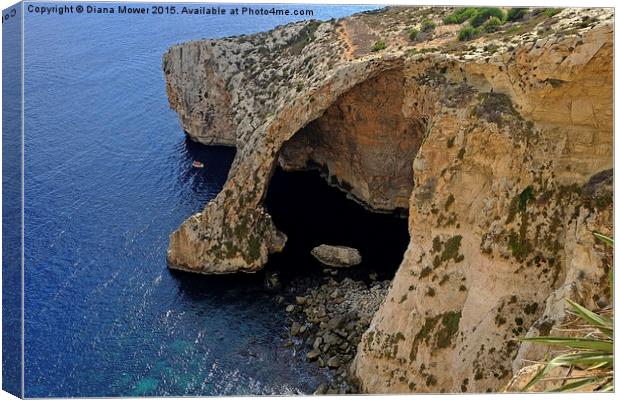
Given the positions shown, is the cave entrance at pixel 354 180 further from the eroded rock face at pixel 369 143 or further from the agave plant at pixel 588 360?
the agave plant at pixel 588 360

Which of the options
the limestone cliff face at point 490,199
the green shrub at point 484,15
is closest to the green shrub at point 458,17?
the limestone cliff face at point 490,199

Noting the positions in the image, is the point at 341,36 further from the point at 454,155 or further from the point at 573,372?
the point at 573,372

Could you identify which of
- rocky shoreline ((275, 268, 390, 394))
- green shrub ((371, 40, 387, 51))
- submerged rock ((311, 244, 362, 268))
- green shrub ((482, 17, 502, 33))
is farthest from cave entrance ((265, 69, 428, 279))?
green shrub ((482, 17, 502, 33))

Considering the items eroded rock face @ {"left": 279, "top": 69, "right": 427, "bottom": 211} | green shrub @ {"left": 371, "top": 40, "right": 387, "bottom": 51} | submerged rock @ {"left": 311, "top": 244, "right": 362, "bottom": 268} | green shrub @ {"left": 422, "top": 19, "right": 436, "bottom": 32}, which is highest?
green shrub @ {"left": 422, "top": 19, "right": 436, "bottom": 32}

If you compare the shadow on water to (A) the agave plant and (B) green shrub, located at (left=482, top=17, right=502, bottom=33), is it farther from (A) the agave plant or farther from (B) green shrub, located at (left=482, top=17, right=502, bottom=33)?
(A) the agave plant

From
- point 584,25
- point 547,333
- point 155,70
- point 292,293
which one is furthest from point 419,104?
point 155,70

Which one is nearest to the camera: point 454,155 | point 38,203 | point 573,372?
point 573,372
